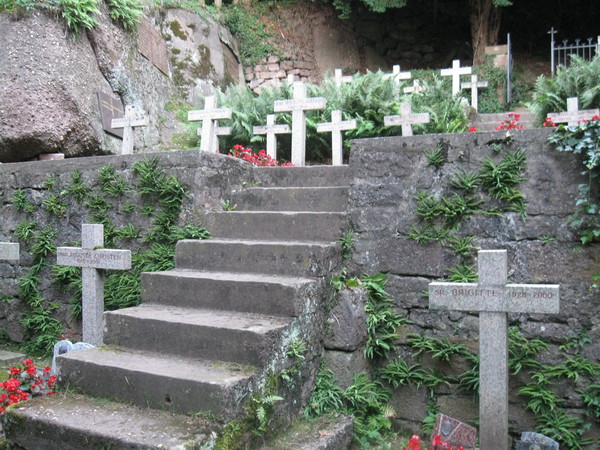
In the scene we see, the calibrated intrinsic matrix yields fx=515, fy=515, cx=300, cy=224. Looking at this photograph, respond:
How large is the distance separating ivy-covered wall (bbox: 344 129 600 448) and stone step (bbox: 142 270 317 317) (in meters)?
0.71

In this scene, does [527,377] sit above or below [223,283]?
below

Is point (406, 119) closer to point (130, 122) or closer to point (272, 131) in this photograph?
point (272, 131)

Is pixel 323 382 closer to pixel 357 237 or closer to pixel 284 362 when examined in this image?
pixel 284 362

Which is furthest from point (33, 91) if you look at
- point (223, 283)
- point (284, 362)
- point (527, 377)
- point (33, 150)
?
point (527, 377)

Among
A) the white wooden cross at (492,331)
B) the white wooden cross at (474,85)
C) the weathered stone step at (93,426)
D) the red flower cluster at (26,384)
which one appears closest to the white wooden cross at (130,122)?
the red flower cluster at (26,384)

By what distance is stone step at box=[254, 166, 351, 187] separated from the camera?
504 cm

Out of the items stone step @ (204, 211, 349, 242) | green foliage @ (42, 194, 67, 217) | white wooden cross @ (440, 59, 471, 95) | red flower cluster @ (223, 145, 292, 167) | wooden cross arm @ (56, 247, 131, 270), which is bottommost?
wooden cross arm @ (56, 247, 131, 270)

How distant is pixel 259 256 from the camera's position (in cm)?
407

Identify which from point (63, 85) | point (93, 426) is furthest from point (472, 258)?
point (63, 85)

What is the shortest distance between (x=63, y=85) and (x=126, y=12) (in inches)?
94.2

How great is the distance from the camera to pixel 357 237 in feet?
13.7

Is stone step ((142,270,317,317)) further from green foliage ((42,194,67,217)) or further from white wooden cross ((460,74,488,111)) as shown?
white wooden cross ((460,74,488,111))

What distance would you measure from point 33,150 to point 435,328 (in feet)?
18.8

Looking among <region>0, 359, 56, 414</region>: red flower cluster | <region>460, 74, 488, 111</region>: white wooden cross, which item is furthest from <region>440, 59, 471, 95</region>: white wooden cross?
<region>0, 359, 56, 414</region>: red flower cluster
